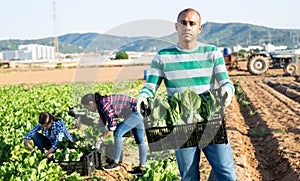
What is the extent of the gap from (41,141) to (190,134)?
3.89 metres

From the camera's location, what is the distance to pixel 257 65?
2522 centimetres

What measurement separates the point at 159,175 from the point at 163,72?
1742mm

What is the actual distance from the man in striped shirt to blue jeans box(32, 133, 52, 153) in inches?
142

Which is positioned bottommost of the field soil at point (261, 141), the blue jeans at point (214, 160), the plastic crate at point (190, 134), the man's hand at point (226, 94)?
the field soil at point (261, 141)

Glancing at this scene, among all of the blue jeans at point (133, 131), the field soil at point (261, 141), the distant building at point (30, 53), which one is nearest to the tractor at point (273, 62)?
the field soil at point (261, 141)

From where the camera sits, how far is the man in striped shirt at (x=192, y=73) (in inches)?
148

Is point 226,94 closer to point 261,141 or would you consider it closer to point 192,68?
point 192,68

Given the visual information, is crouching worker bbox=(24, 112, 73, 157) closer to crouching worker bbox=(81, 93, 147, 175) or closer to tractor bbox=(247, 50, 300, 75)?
crouching worker bbox=(81, 93, 147, 175)

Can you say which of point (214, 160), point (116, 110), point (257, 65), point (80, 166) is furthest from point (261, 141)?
point (257, 65)

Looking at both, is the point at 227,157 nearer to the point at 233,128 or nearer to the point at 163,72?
the point at 163,72

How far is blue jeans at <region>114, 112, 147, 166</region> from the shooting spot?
6.28m

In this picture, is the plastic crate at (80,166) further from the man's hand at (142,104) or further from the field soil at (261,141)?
the man's hand at (142,104)

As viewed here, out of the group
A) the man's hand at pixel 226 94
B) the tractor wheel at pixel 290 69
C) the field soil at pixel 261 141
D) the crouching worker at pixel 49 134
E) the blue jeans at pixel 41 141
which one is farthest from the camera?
the tractor wheel at pixel 290 69

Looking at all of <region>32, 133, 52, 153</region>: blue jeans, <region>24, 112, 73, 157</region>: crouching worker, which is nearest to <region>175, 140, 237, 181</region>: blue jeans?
<region>24, 112, 73, 157</region>: crouching worker
